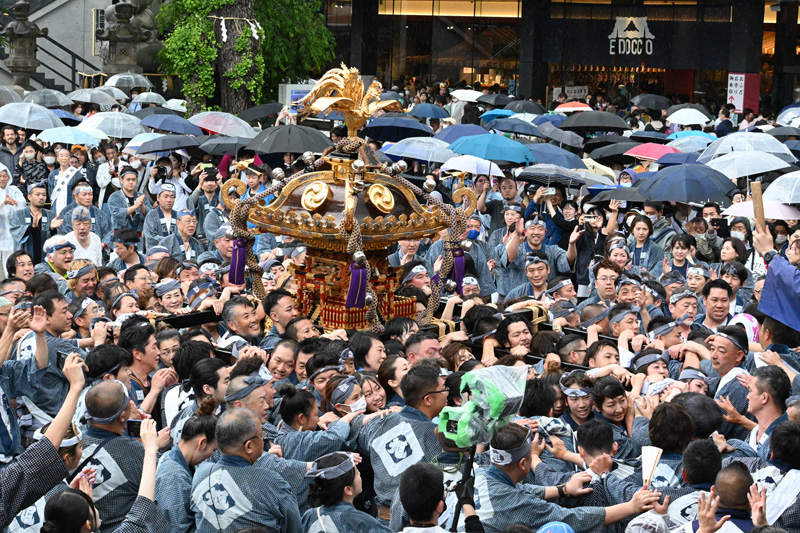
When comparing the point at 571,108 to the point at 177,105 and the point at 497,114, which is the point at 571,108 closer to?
the point at 497,114

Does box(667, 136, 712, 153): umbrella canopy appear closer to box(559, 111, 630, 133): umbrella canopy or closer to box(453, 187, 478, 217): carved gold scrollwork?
box(559, 111, 630, 133): umbrella canopy

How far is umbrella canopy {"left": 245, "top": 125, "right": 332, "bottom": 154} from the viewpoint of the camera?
13.7m

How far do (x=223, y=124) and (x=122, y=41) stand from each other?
10.8m

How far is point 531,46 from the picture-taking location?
30453 millimetres

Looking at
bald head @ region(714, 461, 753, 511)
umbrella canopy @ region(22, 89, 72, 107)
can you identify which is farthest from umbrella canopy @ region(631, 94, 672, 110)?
bald head @ region(714, 461, 753, 511)

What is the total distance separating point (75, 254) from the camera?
10.5 m

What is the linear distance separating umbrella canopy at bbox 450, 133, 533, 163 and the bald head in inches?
332

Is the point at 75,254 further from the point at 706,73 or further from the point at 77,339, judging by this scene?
the point at 706,73

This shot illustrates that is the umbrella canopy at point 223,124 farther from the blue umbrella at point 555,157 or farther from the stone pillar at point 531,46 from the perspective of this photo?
the stone pillar at point 531,46

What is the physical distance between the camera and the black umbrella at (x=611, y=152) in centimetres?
1574

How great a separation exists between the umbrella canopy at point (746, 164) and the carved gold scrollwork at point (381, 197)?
559 cm

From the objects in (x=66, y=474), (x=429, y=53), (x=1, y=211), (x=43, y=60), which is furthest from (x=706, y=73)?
(x=66, y=474)

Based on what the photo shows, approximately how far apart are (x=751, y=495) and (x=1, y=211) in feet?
32.2

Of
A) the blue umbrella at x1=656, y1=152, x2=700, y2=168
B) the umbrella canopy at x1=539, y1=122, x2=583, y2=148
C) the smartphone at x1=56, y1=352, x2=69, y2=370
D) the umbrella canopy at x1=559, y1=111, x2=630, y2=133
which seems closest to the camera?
the smartphone at x1=56, y1=352, x2=69, y2=370
